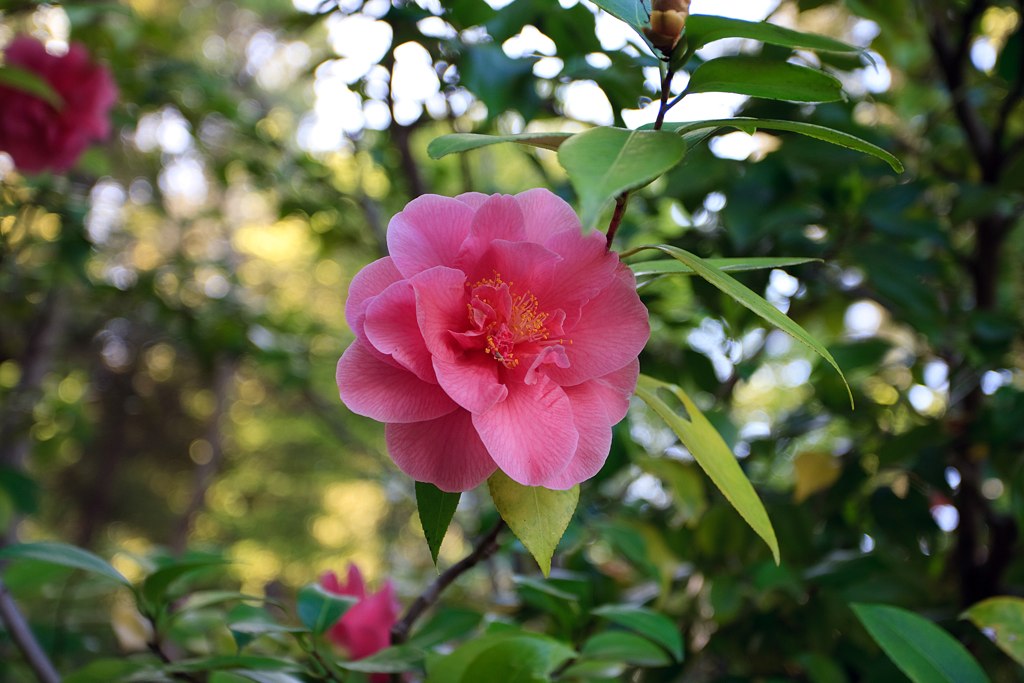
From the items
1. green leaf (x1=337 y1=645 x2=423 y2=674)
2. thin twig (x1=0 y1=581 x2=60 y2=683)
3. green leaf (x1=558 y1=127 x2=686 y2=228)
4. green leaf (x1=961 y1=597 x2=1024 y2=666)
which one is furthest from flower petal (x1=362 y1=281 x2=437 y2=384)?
thin twig (x1=0 y1=581 x2=60 y2=683)

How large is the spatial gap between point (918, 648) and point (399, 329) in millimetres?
438

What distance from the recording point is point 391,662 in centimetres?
55

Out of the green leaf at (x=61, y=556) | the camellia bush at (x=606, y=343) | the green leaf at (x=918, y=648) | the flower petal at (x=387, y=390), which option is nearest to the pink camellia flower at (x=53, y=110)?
the camellia bush at (x=606, y=343)

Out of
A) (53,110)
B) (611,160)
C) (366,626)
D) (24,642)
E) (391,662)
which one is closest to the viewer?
(611,160)

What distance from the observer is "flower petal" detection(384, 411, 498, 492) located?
407 mm

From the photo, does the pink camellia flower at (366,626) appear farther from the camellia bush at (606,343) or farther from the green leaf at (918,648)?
the green leaf at (918,648)

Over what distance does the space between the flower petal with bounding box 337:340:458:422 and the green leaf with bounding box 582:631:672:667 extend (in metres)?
0.31

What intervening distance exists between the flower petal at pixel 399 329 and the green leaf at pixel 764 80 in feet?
0.61

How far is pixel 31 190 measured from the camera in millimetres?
1354

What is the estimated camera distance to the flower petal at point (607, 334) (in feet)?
1.40

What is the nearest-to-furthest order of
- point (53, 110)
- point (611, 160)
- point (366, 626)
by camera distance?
1. point (611, 160)
2. point (366, 626)
3. point (53, 110)

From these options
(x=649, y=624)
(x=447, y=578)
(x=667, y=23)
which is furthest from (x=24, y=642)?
(x=667, y=23)

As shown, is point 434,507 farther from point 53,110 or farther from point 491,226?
point 53,110

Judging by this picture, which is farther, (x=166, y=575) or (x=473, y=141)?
(x=166, y=575)
